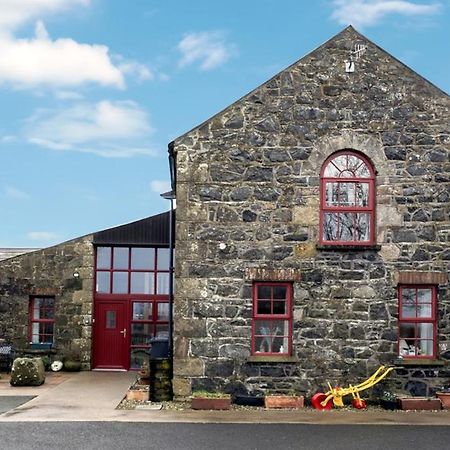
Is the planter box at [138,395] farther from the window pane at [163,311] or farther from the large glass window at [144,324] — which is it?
the window pane at [163,311]

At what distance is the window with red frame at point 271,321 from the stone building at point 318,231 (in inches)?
1.1

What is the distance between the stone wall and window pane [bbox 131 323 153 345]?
4.18 ft

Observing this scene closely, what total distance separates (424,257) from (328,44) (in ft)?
15.7

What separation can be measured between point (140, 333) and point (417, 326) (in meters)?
9.69

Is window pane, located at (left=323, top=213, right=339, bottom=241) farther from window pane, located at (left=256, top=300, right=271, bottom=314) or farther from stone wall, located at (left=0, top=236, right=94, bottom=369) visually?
stone wall, located at (left=0, top=236, right=94, bottom=369)

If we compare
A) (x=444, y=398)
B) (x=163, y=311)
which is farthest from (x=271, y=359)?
(x=163, y=311)

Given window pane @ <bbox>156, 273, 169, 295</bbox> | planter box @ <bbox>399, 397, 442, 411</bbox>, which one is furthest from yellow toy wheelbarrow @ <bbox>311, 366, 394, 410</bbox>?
window pane @ <bbox>156, 273, 169, 295</bbox>

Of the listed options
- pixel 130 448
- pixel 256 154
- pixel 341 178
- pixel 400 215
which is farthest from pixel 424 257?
pixel 130 448

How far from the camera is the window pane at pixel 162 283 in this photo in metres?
23.4

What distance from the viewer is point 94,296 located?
23.3 metres

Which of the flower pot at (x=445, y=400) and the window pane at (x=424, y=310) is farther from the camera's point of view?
the window pane at (x=424, y=310)

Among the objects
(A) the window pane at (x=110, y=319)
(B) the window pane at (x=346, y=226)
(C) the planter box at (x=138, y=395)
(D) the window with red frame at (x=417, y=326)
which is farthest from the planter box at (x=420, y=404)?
→ (A) the window pane at (x=110, y=319)

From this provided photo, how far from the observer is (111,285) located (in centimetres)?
2344

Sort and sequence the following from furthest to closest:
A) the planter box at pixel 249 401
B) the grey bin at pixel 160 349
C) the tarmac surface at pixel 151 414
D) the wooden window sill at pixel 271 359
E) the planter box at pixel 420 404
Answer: the grey bin at pixel 160 349, the wooden window sill at pixel 271 359, the planter box at pixel 249 401, the planter box at pixel 420 404, the tarmac surface at pixel 151 414
